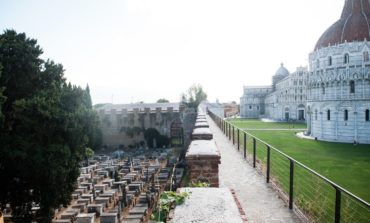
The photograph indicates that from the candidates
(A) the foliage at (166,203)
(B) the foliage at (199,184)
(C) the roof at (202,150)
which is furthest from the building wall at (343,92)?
(A) the foliage at (166,203)

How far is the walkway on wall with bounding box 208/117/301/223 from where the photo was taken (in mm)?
5711

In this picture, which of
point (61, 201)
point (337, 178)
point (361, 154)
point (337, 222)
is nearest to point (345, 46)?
point (361, 154)

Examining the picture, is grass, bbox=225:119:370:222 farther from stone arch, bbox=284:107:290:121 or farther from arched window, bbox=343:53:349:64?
stone arch, bbox=284:107:290:121

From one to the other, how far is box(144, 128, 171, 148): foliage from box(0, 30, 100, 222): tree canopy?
24.5 metres

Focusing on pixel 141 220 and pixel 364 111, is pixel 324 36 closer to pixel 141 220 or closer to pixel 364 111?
pixel 364 111

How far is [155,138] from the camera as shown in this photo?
43469 millimetres

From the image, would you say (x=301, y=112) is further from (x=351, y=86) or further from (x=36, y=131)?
(x=36, y=131)

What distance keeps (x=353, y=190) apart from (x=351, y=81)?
26.7 meters

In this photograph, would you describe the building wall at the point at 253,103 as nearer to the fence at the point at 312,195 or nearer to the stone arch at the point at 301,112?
the stone arch at the point at 301,112

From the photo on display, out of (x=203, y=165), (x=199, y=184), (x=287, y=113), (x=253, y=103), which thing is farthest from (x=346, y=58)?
(x=253, y=103)

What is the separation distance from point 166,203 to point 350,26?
44.0 metres

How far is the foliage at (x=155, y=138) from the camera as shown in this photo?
142 feet

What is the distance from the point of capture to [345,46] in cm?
3872

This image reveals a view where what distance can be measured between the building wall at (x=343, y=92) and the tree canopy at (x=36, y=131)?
32284 mm
